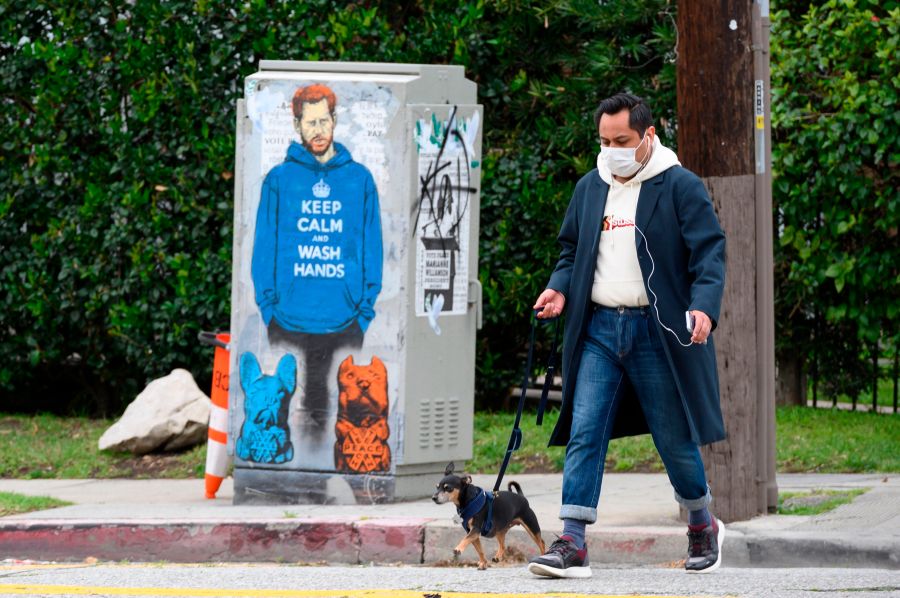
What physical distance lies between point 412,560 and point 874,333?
184 inches

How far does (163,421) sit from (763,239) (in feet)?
15.6

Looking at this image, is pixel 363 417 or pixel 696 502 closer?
pixel 696 502

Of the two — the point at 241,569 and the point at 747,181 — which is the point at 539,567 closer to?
the point at 241,569

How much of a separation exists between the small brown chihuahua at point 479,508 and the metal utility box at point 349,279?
1.56 m

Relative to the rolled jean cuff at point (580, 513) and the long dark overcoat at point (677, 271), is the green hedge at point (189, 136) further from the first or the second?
the rolled jean cuff at point (580, 513)

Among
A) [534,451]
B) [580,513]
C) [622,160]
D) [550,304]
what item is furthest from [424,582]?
[534,451]

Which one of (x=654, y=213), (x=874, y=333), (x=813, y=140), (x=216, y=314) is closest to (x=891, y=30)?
(x=813, y=140)

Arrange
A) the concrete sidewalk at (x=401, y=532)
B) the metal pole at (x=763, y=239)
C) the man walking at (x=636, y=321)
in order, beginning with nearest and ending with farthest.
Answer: the man walking at (x=636, y=321) < the concrete sidewalk at (x=401, y=532) < the metal pole at (x=763, y=239)

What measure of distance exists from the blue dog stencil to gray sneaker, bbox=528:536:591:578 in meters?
2.57

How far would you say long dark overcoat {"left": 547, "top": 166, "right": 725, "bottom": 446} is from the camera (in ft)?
18.6

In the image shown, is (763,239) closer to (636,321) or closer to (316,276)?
(636,321)

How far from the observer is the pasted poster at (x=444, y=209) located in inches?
315

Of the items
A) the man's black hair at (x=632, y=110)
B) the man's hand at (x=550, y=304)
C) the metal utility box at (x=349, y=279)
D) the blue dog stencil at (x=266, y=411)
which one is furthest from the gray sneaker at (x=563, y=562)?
the blue dog stencil at (x=266, y=411)

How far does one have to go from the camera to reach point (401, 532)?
712 cm
